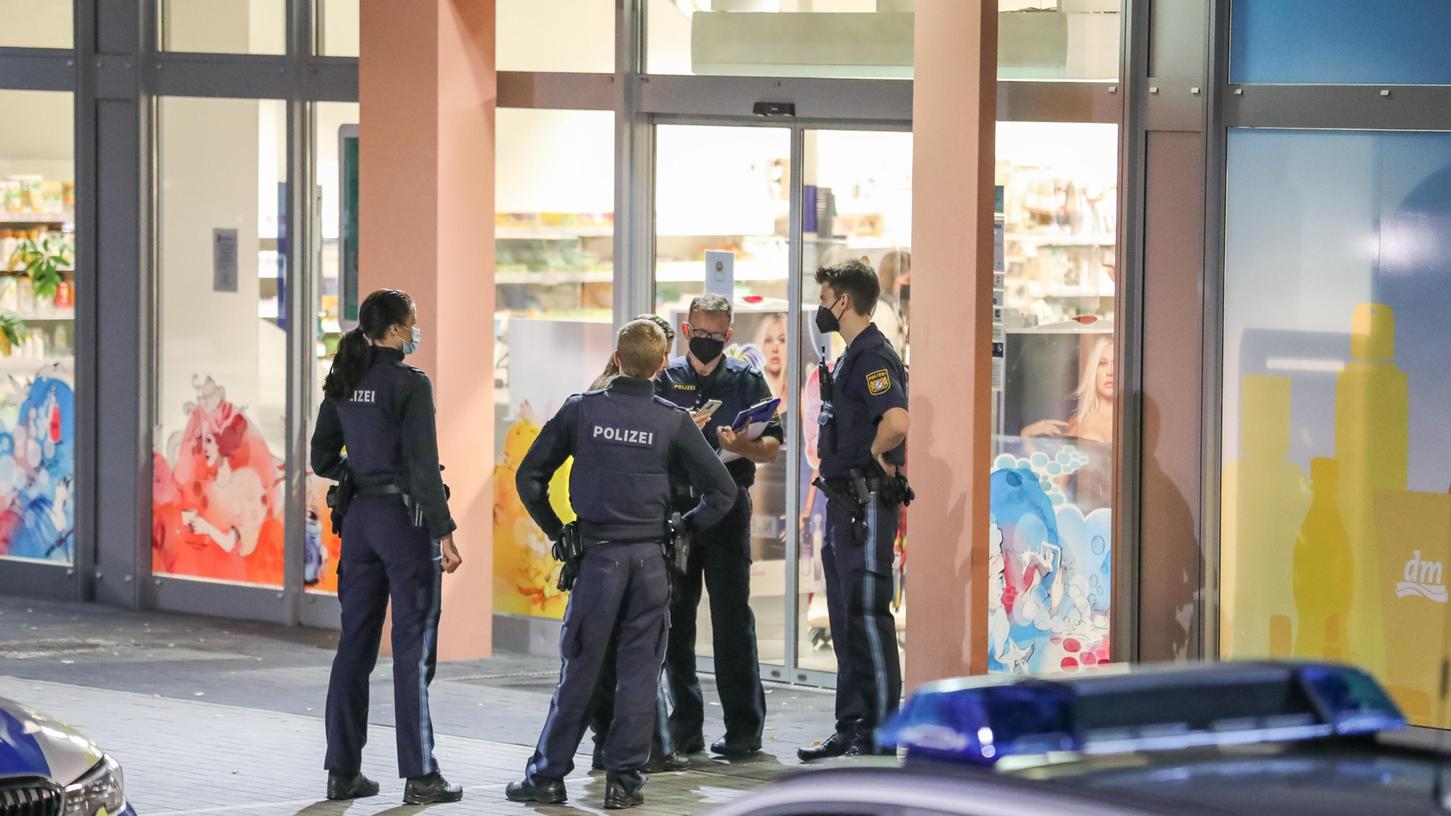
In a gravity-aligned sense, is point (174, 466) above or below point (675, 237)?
below

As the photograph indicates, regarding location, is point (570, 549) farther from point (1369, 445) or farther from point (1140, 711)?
point (1140, 711)

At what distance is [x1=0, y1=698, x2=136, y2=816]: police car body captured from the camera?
5.49 m

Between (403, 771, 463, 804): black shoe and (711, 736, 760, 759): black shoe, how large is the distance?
51.7 inches

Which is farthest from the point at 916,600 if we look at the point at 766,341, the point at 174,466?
the point at 174,466

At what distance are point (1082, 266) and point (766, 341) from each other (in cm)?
172

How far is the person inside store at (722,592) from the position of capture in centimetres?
855

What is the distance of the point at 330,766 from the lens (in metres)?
7.80

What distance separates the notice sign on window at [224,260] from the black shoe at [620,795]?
215 inches

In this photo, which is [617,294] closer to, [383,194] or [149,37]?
[383,194]

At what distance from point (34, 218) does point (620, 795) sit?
22.7 feet

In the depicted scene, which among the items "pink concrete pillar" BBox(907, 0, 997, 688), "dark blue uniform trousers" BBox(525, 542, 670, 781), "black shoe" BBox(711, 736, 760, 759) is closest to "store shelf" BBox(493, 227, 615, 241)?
"pink concrete pillar" BBox(907, 0, 997, 688)

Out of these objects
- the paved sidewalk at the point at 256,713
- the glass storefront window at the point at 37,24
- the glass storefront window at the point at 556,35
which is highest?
the glass storefront window at the point at 37,24

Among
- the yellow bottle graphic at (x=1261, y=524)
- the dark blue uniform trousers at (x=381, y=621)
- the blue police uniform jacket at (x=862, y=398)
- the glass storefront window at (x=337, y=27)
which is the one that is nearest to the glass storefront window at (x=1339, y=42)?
the yellow bottle graphic at (x=1261, y=524)

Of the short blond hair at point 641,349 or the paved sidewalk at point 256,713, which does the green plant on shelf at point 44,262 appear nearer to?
the paved sidewalk at point 256,713
